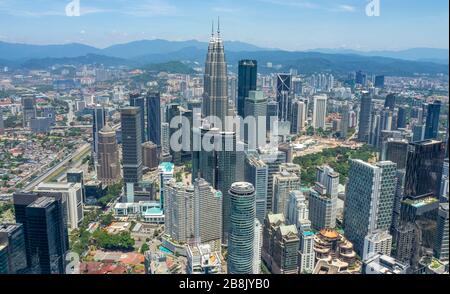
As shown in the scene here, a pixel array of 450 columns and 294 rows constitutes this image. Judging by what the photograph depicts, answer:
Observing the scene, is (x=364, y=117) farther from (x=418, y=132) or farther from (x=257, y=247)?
(x=257, y=247)

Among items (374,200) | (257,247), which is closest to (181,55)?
(257,247)

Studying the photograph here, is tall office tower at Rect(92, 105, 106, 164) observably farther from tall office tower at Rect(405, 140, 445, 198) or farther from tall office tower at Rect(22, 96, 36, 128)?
tall office tower at Rect(405, 140, 445, 198)

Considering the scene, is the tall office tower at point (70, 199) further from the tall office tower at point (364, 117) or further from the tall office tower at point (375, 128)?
the tall office tower at point (364, 117)

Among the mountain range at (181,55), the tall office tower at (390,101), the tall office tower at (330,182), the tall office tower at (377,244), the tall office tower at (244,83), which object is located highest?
the mountain range at (181,55)

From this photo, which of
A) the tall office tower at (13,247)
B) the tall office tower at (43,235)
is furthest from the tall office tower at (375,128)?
the tall office tower at (13,247)

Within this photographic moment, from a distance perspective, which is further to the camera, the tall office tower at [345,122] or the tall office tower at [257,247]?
the tall office tower at [345,122]

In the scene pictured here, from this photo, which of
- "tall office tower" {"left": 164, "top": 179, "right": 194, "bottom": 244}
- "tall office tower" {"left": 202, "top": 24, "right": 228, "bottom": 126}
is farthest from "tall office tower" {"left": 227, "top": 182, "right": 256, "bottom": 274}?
"tall office tower" {"left": 202, "top": 24, "right": 228, "bottom": 126}

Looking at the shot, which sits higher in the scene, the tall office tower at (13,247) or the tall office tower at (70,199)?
the tall office tower at (13,247)
